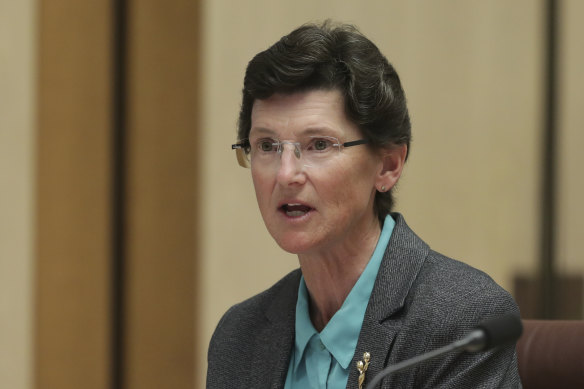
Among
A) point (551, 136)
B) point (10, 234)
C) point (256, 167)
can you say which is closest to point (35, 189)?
point (10, 234)

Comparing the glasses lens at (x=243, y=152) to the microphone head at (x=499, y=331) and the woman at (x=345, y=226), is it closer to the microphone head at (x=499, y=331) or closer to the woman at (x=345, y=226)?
the woman at (x=345, y=226)

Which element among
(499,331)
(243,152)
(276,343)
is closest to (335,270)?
(276,343)

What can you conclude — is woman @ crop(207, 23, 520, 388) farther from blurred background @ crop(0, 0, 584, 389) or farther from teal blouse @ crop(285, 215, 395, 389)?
blurred background @ crop(0, 0, 584, 389)

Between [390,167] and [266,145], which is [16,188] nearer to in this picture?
[266,145]

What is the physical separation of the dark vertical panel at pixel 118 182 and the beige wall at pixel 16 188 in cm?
34

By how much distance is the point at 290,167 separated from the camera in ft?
5.64

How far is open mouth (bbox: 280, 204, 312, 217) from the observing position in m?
1.76

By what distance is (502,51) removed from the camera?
4.00m

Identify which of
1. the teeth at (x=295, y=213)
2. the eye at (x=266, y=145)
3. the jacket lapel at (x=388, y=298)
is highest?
the eye at (x=266, y=145)

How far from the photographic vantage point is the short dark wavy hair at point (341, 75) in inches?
69.2

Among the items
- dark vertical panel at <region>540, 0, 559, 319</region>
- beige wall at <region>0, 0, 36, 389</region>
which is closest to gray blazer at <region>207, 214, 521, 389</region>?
beige wall at <region>0, 0, 36, 389</region>

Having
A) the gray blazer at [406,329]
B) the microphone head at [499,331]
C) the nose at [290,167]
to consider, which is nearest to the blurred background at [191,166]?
the gray blazer at [406,329]

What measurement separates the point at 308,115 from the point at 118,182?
195 cm

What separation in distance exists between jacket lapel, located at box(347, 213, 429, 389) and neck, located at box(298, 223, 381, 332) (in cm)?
6
